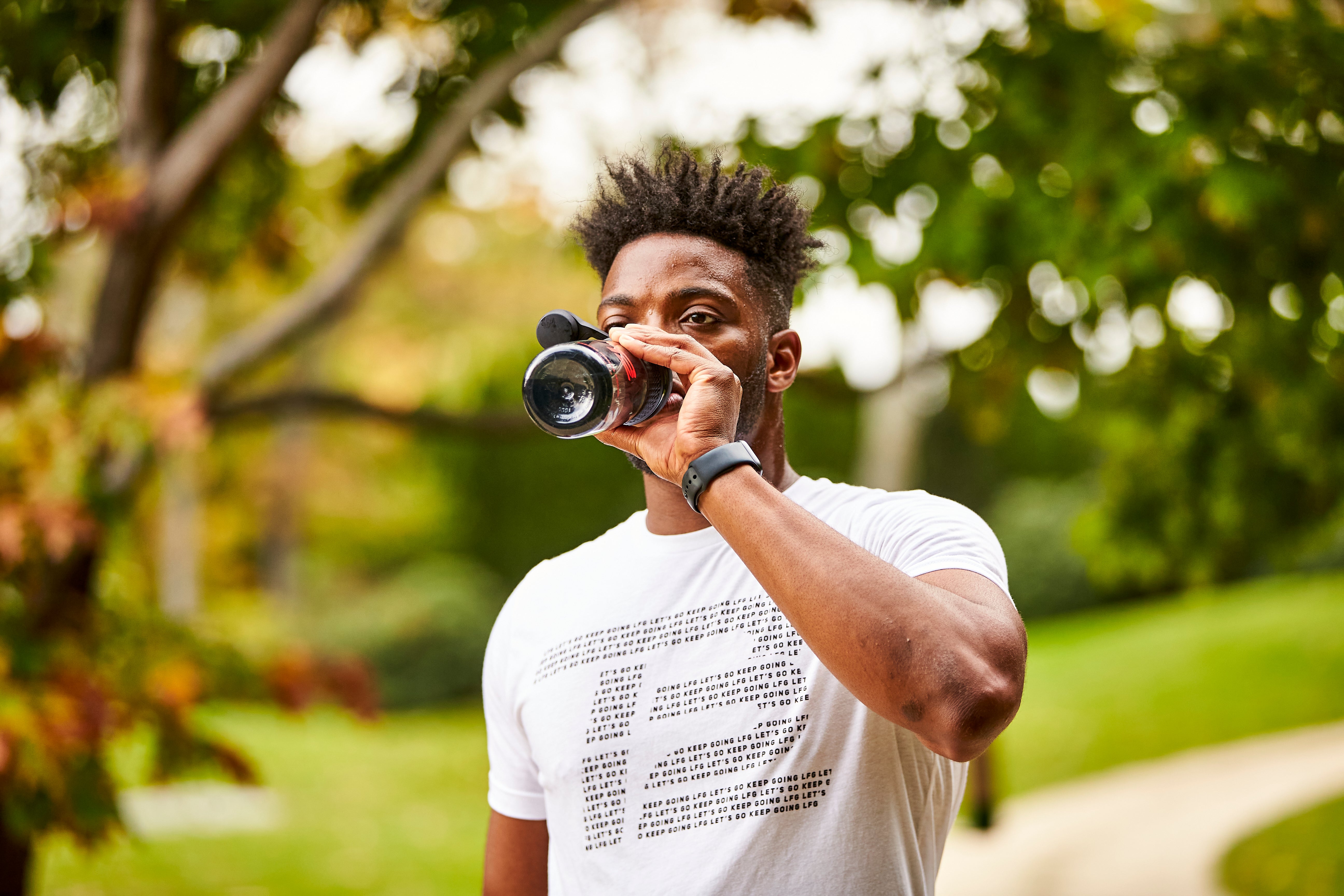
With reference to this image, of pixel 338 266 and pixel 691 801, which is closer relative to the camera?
pixel 691 801

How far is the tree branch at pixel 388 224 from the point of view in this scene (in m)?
4.13

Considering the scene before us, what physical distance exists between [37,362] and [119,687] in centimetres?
106

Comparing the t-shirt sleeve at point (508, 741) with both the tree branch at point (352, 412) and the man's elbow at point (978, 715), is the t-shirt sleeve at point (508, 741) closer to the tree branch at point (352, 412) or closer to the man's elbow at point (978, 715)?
the man's elbow at point (978, 715)

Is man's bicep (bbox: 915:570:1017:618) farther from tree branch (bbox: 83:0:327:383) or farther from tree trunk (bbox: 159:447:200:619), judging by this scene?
tree trunk (bbox: 159:447:200:619)

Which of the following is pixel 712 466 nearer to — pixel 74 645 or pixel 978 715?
pixel 978 715

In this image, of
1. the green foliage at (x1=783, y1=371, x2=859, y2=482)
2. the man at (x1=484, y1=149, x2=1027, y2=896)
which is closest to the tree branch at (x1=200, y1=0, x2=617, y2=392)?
the man at (x1=484, y1=149, x2=1027, y2=896)

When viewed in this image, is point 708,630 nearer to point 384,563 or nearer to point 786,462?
point 786,462

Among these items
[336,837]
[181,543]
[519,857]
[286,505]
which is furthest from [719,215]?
[286,505]

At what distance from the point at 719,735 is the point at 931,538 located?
42 centimetres

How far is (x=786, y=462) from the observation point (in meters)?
2.02

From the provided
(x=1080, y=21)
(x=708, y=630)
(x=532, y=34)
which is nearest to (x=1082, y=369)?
(x=1080, y=21)

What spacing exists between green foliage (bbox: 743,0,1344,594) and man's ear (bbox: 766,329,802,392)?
1.98 m

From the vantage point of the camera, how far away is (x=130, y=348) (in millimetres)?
3949

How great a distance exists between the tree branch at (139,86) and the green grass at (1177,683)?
719 centimetres
